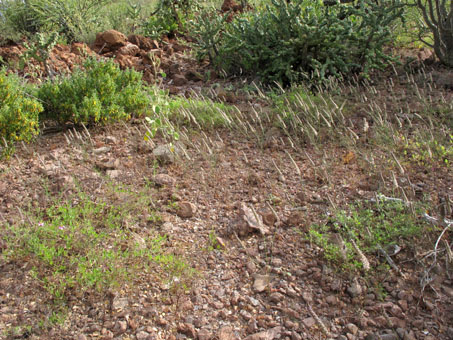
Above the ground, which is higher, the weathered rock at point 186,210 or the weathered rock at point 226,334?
the weathered rock at point 186,210

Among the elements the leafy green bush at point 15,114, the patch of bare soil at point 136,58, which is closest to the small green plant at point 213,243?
the leafy green bush at point 15,114

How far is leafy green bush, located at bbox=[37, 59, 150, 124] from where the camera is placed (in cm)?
400

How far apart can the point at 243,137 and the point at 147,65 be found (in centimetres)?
313

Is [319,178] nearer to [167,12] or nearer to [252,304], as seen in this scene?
[252,304]

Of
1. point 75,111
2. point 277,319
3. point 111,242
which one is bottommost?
point 277,319

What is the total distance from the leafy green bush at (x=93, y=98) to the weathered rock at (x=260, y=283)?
2.44 meters

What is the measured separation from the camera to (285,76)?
5457 mm

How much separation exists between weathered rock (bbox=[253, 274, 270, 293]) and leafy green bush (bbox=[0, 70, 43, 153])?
2.50m

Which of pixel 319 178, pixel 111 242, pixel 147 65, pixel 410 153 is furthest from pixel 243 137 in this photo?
pixel 147 65

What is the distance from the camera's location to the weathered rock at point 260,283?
2.32m

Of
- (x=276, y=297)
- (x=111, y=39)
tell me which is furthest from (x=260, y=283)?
(x=111, y=39)

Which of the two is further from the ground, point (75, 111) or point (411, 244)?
point (75, 111)

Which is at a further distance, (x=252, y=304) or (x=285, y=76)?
(x=285, y=76)

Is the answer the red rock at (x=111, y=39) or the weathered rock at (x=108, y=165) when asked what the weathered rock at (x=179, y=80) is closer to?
the red rock at (x=111, y=39)
